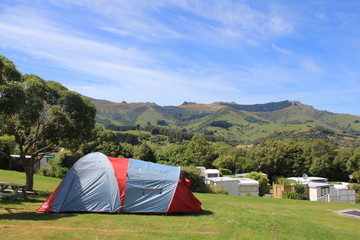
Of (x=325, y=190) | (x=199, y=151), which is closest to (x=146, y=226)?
(x=325, y=190)

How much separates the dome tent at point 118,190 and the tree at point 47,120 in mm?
3795

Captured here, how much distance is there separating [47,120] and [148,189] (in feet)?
24.4

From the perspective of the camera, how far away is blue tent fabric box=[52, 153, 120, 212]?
11.9 m

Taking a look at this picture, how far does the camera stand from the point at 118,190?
12.1m

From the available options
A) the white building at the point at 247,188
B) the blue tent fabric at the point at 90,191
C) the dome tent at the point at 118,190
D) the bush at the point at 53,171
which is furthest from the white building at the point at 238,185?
the blue tent fabric at the point at 90,191

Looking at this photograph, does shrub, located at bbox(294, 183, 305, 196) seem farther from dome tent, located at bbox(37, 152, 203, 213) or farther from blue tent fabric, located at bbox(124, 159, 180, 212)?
blue tent fabric, located at bbox(124, 159, 180, 212)

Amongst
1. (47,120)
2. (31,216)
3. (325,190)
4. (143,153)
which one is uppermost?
(47,120)

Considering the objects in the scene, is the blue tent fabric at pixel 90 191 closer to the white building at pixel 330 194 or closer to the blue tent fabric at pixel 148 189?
the blue tent fabric at pixel 148 189

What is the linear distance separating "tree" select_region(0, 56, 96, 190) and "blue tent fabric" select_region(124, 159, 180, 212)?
526 centimetres

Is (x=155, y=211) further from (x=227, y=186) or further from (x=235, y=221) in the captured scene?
(x=227, y=186)

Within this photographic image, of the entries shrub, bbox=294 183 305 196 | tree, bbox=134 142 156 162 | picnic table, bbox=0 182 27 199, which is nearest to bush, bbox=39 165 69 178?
picnic table, bbox=0 182 27 199

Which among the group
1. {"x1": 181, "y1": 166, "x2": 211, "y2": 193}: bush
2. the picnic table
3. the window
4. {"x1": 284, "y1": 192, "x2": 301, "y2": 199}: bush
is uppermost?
the picnic table

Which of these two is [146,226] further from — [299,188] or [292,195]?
[299,188]

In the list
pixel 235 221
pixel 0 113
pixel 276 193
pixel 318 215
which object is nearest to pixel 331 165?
pixel 276 193
